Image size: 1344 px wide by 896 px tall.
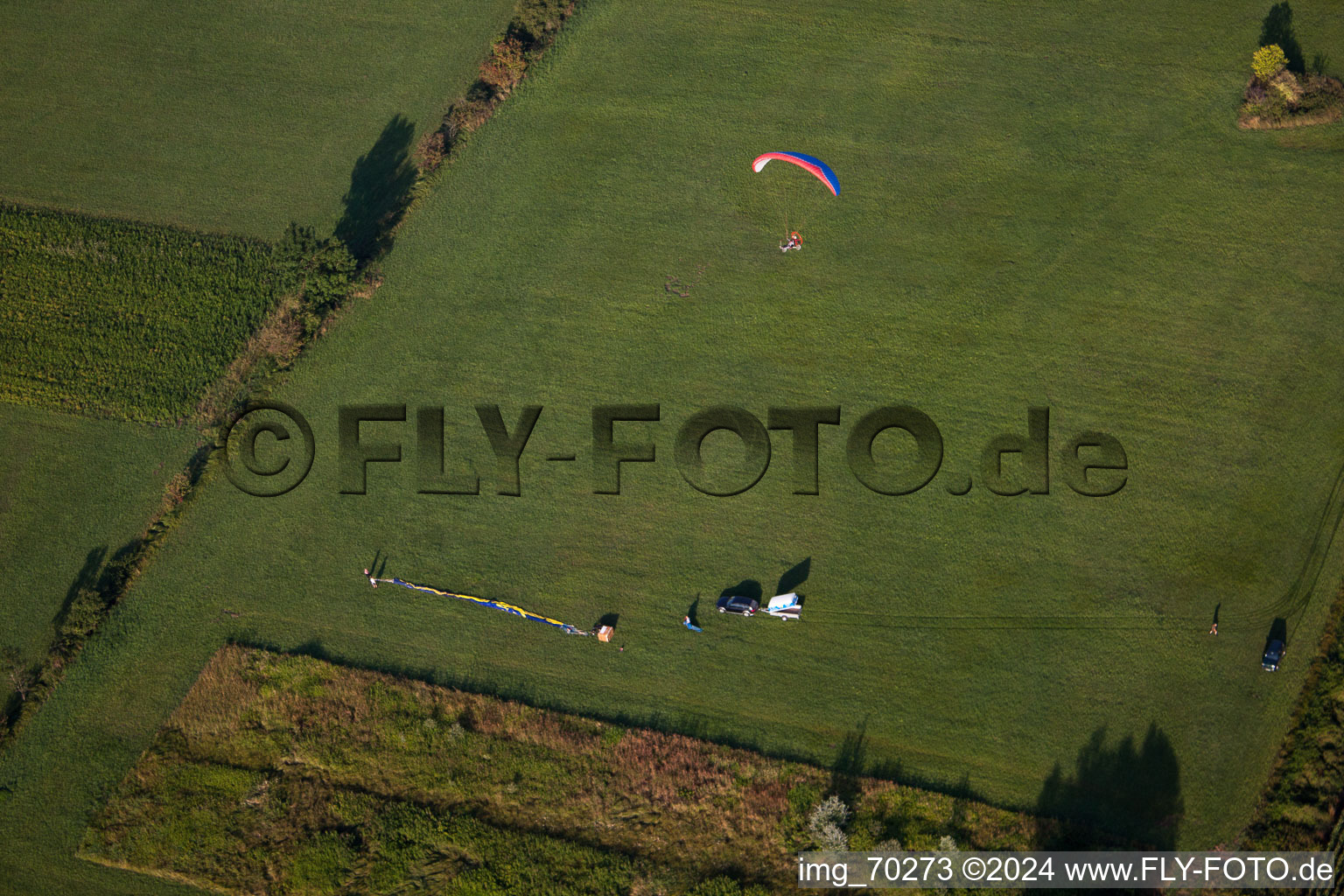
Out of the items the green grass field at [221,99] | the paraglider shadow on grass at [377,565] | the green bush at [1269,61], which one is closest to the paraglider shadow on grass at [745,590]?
the paraglider shadow on grass at [377,565]

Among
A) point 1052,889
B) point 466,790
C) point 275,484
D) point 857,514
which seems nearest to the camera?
point 1052,889

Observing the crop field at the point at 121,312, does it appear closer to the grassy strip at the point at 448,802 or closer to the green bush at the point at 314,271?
the green bush at the point at 314,271

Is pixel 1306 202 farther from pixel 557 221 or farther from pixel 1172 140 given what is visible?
pixel 557 221

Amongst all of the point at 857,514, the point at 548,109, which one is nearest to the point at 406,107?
the point at 548,109

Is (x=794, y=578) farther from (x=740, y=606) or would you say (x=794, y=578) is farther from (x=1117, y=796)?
(x=1117, y=796)

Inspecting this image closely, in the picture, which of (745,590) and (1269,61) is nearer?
(745,590)

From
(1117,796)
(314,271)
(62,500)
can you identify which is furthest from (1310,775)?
(62,500)

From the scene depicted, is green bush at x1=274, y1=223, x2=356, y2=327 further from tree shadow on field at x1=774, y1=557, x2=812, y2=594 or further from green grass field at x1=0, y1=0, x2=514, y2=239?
tree shadow on field at x1=774, y1=557, x2=812, y2=594
